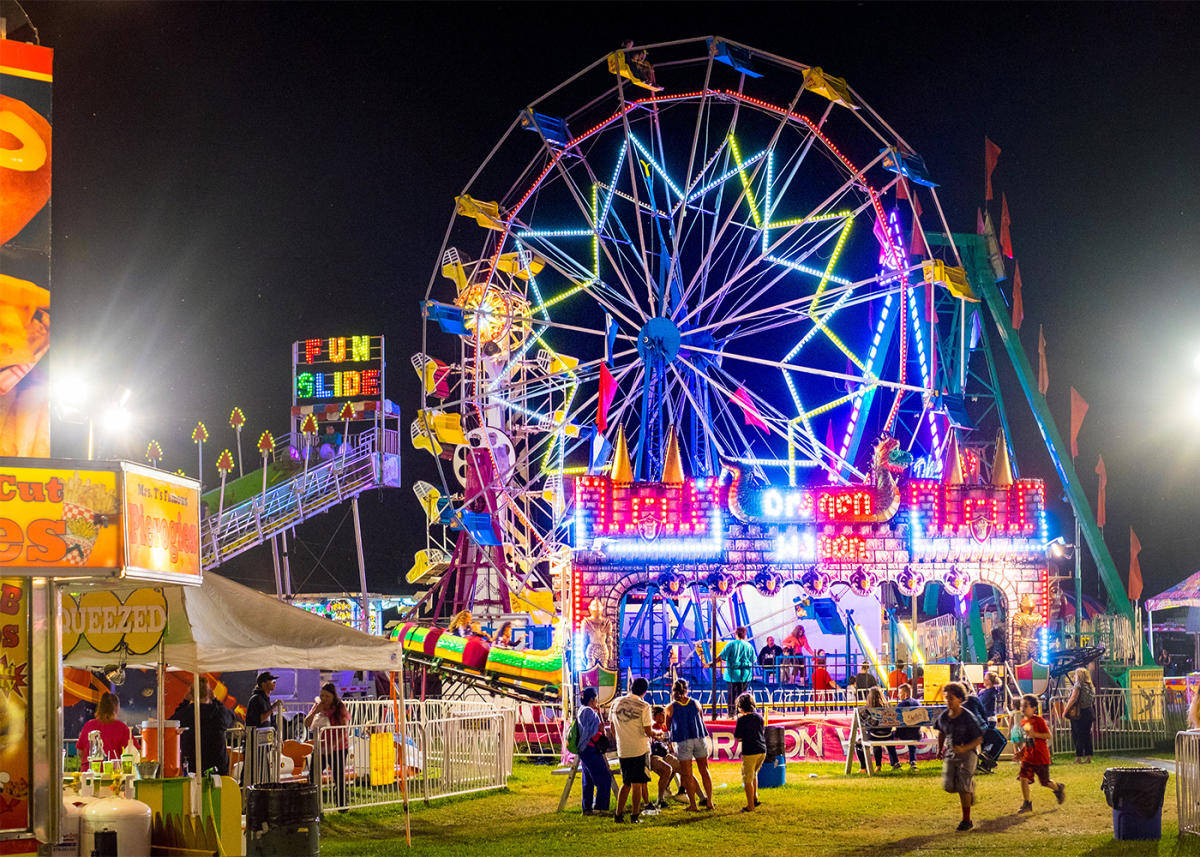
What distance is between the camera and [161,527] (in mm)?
9414

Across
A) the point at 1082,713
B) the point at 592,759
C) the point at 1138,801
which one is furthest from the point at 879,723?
the point at 1138,801

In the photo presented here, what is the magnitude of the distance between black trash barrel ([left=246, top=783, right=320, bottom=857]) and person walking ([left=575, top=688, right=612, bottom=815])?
4.81m

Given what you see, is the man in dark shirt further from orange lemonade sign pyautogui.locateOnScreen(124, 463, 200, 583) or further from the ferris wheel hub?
orange lemonade sign pyautogui.locateOnScreen(124, 463, 200, 583)

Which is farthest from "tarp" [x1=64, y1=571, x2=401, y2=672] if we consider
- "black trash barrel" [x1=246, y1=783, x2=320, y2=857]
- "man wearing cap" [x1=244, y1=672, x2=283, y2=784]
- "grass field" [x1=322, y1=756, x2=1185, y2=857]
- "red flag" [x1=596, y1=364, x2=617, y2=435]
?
"red flag" [x1=596, y1=364, x2=617, y2=435]

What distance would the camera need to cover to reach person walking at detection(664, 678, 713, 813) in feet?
50.2

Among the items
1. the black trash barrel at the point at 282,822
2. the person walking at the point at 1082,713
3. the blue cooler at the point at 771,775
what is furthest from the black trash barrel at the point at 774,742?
the black trash barrel at the point at 282,822

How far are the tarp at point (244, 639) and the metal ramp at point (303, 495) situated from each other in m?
19.8

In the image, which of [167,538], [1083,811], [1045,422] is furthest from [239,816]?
[1045,422]

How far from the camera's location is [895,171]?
27.2 metres

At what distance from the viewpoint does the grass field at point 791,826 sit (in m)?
12.6

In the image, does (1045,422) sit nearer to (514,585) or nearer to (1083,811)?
(514,585)

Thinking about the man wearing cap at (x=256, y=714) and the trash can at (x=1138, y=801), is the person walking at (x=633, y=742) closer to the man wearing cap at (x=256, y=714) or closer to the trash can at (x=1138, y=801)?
the man wearing cap at (x=256, y=714)

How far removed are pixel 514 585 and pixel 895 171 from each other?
13.1 m

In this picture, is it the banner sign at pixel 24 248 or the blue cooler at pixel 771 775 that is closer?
the banner sign at pixel 24 248
